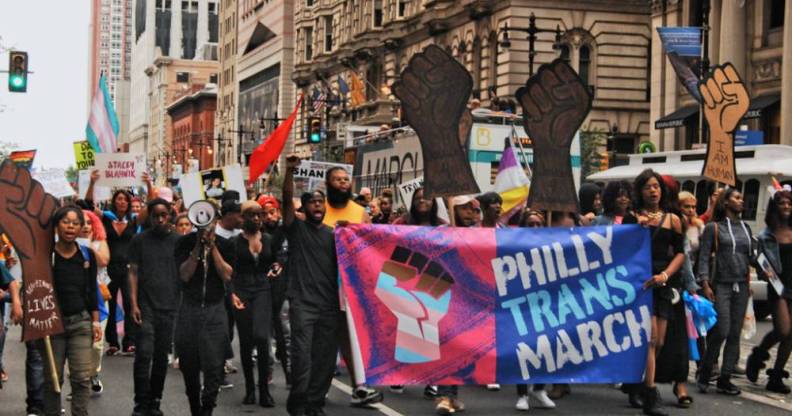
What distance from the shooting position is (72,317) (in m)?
9.65

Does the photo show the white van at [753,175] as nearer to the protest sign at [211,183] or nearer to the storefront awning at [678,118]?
the protest sign at [211,183]

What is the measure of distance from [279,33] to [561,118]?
92.4 m

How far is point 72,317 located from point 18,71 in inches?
803

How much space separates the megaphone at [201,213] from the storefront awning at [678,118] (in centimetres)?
3411

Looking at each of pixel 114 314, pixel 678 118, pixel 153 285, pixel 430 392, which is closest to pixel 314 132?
pixel 678 118

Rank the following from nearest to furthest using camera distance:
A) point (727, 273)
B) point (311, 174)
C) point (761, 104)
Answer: point (727, 273)
point (311, 174)
point (761, 104)

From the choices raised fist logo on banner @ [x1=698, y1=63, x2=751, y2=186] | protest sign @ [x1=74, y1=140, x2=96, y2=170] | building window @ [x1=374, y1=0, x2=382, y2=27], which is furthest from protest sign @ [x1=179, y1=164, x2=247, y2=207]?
building window @ [x1=374, y1=0, x2=382, y2=27]

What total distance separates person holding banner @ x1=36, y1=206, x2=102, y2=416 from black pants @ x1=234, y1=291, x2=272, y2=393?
219 cm

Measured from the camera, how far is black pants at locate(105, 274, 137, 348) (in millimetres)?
14648

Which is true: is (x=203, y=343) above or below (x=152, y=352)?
above

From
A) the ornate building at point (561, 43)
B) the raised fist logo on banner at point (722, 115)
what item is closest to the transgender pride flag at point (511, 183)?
the raised fist logo on banner at point (722, 115)

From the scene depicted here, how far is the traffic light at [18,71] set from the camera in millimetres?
28672

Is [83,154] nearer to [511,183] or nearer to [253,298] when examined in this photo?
[511,183]

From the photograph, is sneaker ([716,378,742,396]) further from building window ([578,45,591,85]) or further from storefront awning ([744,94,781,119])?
building window ([578,45,591,85])
